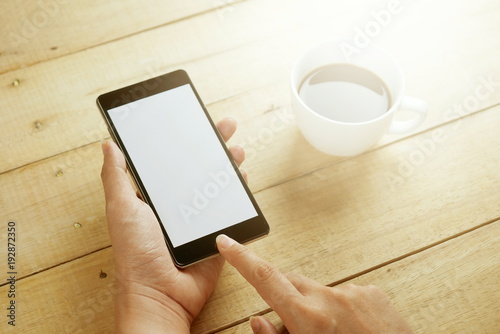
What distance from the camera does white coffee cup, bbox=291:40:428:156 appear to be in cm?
64

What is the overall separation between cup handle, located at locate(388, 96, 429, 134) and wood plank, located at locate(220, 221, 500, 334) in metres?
0.16

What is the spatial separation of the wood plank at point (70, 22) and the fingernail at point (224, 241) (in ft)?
1.25

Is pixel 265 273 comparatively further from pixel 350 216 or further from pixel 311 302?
pixel 350 216

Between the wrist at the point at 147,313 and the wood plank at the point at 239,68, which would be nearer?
the wrist at the point at 147,313

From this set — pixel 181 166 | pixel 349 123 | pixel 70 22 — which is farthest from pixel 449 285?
pixel 70 22

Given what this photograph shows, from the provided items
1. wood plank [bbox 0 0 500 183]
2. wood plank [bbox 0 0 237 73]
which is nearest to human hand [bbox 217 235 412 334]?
wood plank [bbox 0 0 500 183]

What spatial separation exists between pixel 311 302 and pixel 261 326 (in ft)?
0.21

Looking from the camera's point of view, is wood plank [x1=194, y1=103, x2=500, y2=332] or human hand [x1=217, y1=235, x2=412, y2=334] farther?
wood plank [x1=194, y1=103, x2=500, y2=332]

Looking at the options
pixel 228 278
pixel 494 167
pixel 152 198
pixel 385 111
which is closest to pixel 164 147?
pixel 152 198

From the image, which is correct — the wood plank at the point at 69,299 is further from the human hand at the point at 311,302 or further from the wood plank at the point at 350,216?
the human hand at the point at 311,302

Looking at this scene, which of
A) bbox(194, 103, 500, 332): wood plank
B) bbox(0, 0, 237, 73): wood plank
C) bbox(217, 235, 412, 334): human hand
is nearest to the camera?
bbox(217, 235, 412, 334): human hand

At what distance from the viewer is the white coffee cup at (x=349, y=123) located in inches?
25.4

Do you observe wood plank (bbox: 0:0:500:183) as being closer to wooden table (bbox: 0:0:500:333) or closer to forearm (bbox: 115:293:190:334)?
wooden table (bbox: 0:0:500:333)

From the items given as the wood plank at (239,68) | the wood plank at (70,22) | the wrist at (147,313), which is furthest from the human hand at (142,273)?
the wood plank at (70,22)
